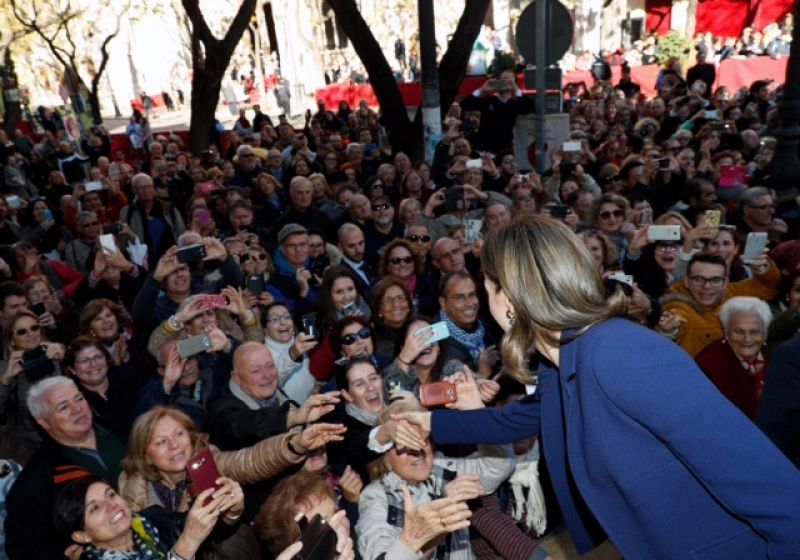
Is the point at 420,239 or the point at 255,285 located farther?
the point at 420,239

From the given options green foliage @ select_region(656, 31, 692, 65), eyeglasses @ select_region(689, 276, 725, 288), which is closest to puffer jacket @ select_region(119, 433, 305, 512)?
eyeglasses @ select_region(689, 276, 725, 288)

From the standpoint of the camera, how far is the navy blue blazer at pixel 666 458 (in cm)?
146

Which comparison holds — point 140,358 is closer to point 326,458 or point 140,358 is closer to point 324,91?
point 326,458

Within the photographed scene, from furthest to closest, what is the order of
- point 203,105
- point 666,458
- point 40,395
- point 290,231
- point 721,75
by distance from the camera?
point 721,75, point 203,105, point 290,231, point 40,395, point 666,458

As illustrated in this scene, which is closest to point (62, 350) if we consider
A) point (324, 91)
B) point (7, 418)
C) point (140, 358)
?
point (140, 358)

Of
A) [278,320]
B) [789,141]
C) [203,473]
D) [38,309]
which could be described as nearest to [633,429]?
[203,473]

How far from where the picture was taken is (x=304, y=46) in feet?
113

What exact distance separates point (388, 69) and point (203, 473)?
9.70m

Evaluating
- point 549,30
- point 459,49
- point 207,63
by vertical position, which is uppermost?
point 207,63

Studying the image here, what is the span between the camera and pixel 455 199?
691 centimetres

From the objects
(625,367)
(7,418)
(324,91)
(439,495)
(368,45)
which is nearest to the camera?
(625,367)

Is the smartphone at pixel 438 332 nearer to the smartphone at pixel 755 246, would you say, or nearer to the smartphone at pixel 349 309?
the smartphone at pixel 349 309

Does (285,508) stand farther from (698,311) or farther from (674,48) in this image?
Result: (674,48)

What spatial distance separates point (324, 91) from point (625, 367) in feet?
83.7
